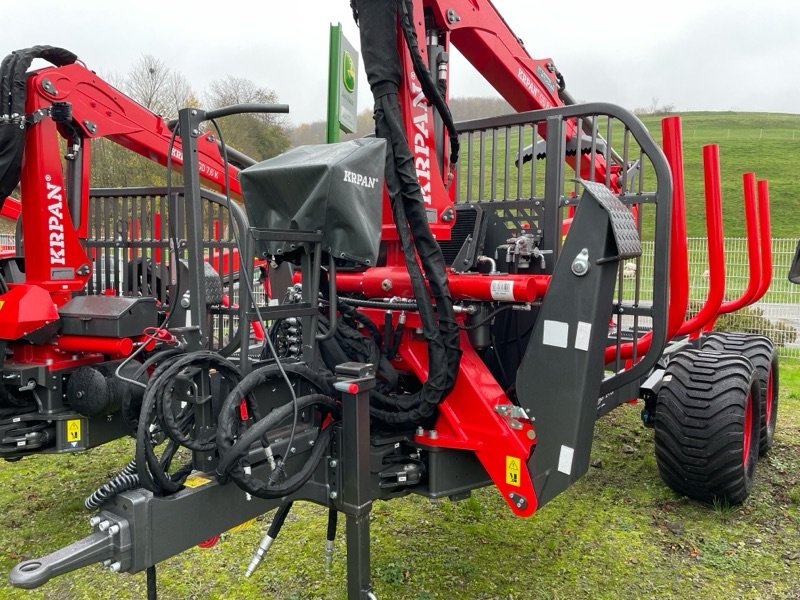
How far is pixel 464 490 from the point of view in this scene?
3008 mm

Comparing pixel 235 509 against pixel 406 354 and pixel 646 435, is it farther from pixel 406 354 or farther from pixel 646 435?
pixel 646 435

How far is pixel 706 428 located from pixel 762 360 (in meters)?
1.07

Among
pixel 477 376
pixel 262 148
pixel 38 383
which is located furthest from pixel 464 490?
pixel 262 148

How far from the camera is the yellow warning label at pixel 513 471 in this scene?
2.75 meters

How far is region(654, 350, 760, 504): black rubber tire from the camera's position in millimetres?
3795

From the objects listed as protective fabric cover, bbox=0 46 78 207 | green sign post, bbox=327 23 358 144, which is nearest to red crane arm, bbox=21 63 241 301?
protective fabric cover, bbox=0 46 78 207

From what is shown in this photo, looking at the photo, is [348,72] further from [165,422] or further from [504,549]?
[504,549]

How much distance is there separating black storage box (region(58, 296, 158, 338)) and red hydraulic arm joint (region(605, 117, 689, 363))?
271cm

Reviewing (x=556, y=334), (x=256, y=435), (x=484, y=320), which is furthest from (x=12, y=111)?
(x=556, y=334)

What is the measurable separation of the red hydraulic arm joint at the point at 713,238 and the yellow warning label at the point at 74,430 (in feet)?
11.8

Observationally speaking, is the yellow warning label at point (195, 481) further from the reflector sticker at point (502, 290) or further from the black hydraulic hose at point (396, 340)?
the reflector sticker at point (502, 290)

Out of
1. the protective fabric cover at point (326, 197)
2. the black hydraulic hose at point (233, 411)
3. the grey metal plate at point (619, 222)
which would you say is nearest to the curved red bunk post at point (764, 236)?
the grey metal plate at point (619, 222)

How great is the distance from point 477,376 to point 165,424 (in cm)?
135

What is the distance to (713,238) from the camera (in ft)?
13.1
